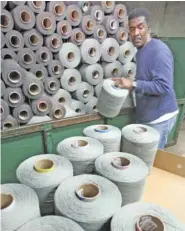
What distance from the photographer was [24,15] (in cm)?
169

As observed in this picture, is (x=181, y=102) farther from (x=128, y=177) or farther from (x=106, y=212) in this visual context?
(x=106, y=212)

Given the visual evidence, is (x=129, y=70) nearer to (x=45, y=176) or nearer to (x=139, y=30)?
(x=139, y=30)

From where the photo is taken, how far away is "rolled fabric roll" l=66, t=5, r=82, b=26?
6.14 feet

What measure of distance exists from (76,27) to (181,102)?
1.31 meters

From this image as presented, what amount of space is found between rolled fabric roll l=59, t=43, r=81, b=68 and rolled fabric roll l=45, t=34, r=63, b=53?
0.04m

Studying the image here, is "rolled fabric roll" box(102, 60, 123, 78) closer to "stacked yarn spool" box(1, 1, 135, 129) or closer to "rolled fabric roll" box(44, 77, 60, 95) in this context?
"stacked yarn spool" box(1, 1, 135, 129)

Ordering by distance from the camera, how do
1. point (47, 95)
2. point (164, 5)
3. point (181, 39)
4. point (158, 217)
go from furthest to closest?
point (164, 5) → point (181, 39) → point (47, 95) → point (158, 217)

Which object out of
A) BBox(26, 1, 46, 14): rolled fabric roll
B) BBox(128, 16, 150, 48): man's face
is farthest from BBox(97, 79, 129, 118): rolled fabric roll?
BBox(26, 1, 46, 14): rolled fabric roll

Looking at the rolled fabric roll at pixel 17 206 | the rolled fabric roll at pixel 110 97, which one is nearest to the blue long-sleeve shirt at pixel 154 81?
the rolled fabric roll at pixel 110 97

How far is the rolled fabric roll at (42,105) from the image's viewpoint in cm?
179

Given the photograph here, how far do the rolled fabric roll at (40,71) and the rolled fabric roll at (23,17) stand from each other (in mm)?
300

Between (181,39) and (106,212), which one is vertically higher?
(181,39)

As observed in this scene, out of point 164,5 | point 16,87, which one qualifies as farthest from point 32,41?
point 164,5

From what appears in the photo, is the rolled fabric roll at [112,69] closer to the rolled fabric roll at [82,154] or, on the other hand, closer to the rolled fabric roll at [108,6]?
the rolled fabric roll at [108,6]
